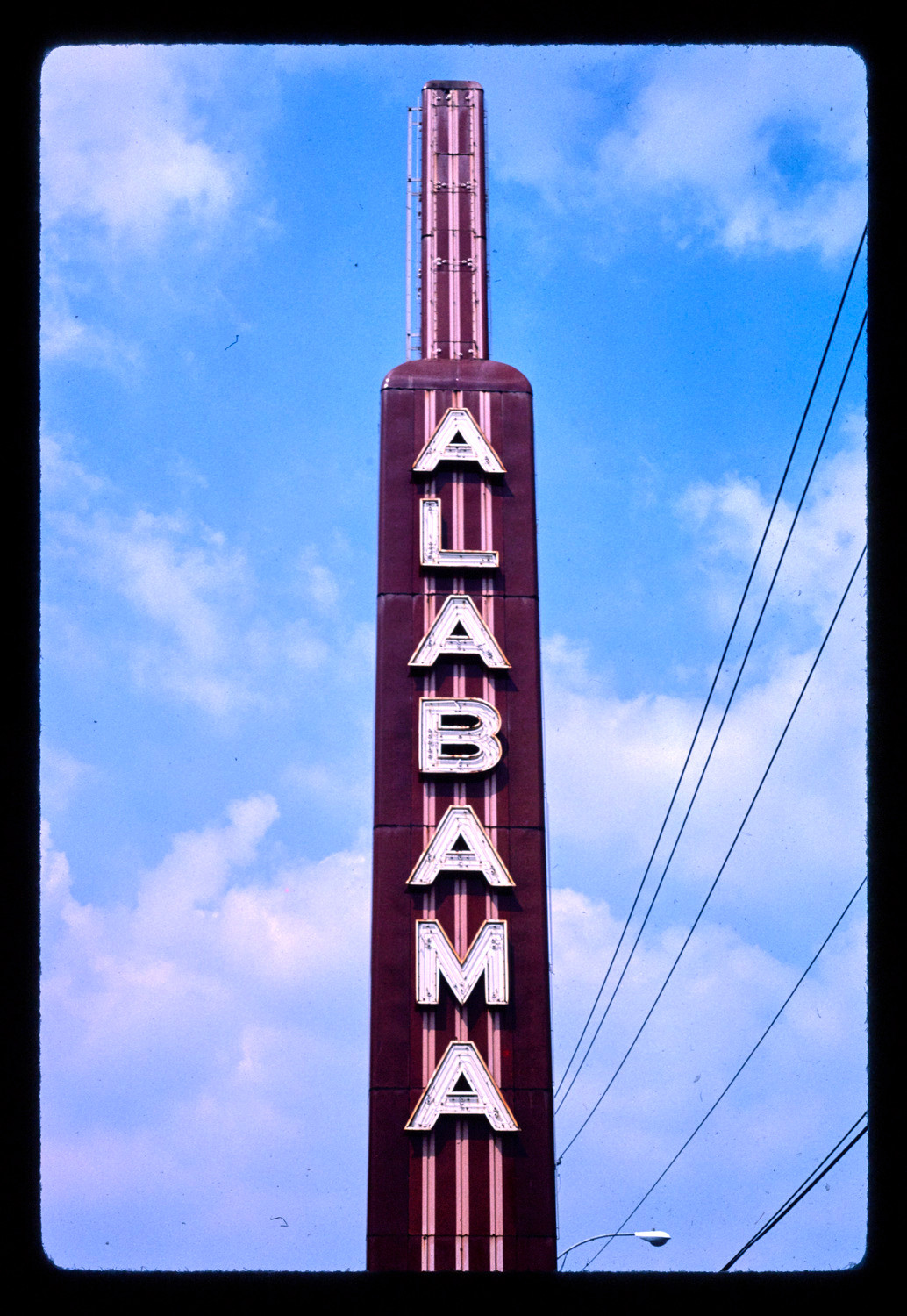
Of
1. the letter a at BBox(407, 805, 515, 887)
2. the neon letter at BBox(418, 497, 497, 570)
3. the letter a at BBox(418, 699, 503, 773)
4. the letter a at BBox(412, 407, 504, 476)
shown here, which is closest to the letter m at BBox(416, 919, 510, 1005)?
the letter a at BBox(407, 805, 515, 887)

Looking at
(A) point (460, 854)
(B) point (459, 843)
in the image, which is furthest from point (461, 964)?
(B) point (459, 843)

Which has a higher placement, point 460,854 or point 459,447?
point 459,447

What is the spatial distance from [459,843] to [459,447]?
494 cm

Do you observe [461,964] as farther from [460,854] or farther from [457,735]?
[457,735]

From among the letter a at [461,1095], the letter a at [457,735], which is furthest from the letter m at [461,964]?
the letter a at [457,735]

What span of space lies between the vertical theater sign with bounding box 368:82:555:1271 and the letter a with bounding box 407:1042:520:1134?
2cm

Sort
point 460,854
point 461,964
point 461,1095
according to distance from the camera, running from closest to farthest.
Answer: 1. point 461,1095
2. point 461,964
3. point 460,854

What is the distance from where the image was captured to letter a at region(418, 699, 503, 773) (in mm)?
16922

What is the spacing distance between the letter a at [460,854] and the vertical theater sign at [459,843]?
17 mm

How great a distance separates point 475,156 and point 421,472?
531 centimetres

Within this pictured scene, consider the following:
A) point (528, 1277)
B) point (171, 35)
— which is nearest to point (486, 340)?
point (171, 35)

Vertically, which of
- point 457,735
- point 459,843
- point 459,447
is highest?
point 459,447

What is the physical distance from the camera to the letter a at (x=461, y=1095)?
51.5 ft

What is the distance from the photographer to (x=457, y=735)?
17094mm
